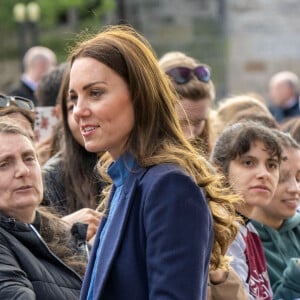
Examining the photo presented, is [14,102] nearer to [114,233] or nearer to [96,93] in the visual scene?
[96,93]

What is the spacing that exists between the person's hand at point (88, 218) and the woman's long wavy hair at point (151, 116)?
1533 millimetres

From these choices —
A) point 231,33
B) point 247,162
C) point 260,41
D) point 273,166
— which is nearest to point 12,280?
point 247,162

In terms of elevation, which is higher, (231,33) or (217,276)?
(217,276)

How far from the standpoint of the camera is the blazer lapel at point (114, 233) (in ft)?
11.2

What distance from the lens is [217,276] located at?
4.32 m

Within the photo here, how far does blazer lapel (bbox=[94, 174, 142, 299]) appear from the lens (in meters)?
3.41

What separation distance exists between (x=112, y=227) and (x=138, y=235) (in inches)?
4.5

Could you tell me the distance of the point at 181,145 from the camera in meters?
3.56

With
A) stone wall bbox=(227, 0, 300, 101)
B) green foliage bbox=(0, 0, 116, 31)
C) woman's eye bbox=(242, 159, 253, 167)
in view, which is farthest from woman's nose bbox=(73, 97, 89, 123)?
green foliage bbox=(0, 0, 116, 31)

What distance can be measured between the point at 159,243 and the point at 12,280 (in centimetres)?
101

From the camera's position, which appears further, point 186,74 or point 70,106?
point 186,74

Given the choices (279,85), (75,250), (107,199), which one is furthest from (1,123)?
(279,85)

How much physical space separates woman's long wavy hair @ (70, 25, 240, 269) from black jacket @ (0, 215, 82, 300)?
86cm

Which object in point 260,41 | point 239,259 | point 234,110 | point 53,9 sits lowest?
point 53,9
